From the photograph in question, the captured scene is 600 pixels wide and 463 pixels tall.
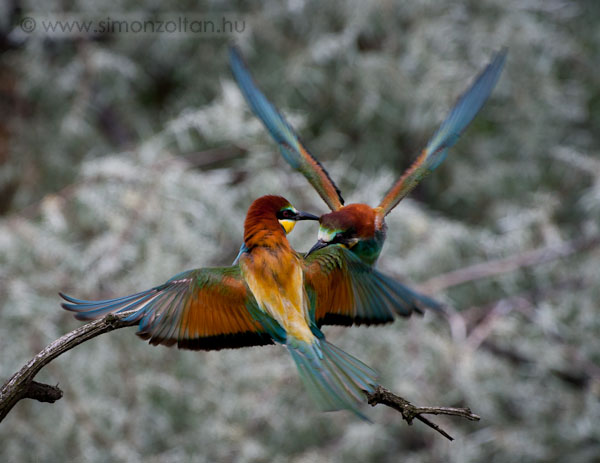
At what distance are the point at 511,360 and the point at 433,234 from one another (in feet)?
3.93

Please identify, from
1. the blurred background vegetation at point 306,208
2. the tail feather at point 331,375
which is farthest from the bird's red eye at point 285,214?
the blurred background vegetation at point 306,208

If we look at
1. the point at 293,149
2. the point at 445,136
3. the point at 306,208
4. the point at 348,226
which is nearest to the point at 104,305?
the point at 348,226

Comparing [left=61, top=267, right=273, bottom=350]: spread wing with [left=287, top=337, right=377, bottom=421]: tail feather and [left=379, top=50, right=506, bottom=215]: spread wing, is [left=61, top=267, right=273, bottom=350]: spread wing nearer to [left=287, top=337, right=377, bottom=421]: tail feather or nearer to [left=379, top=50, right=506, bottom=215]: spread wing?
[left=287, top=337, right=377, bottom=421]: tail feather

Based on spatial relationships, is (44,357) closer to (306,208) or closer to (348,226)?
(348,226)

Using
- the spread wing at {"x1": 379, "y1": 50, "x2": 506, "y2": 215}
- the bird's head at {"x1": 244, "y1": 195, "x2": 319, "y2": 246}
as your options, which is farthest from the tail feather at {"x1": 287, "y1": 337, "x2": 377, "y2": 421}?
the spread wing at {"x1": 379, "y1": 50, "x2": 506, "y2": 215}

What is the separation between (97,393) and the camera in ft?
9.98

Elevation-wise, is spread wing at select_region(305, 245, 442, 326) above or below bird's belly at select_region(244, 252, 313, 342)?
below

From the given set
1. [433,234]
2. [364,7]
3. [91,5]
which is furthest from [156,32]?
[433,234]

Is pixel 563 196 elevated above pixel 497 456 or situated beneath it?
elevated above

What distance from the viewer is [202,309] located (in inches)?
35.8

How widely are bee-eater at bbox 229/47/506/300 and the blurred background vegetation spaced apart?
5.78 feet

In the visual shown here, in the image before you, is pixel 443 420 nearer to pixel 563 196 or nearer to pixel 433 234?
pixel 433 234

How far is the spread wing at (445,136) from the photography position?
1.03 metres

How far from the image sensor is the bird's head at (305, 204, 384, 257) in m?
0.94
